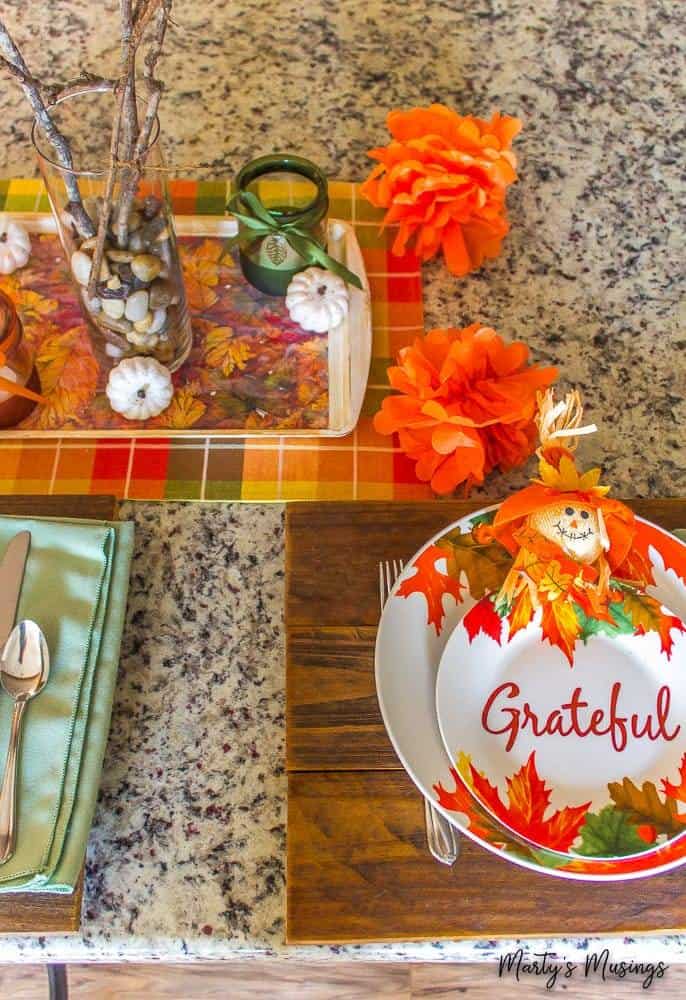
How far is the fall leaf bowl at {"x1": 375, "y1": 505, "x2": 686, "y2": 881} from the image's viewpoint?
0.56m

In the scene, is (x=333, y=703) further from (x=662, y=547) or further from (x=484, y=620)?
(x=662, y=547)

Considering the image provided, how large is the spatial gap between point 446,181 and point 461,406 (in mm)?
234

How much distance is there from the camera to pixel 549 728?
1.99 ft

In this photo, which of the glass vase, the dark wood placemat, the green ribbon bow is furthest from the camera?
the green ribbon bow

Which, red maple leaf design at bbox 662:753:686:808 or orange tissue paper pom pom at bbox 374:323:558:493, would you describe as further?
orange tissue paper pom pom at bbox 374:323:558:493

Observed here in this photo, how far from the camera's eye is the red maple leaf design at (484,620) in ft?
2.02

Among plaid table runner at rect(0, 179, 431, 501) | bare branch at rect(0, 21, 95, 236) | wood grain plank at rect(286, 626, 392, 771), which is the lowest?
wood grain plank at rect(286, 626, 392, 771)

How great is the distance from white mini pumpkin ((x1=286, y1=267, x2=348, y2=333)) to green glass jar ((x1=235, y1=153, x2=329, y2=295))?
0.6 inches

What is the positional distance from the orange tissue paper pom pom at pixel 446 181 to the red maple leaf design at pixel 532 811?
485 millimetres

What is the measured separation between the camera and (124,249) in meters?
0.68

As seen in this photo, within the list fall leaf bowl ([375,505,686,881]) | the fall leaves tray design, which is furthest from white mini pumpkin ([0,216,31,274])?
fall leaf bowl ([375,505,686,881])

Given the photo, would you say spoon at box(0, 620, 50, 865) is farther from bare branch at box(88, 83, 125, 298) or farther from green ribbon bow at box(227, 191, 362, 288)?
green ribbon bow at box(227, 191, 362, 288)

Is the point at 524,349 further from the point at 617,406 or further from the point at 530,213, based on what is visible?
the point at 530,213

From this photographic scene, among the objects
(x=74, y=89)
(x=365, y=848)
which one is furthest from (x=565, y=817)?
(x=74, y=89)
